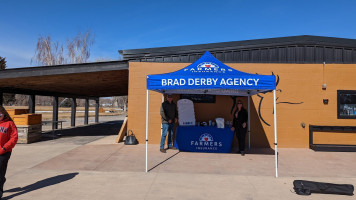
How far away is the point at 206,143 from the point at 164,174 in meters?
2.52

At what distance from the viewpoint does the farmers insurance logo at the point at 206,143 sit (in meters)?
6.91

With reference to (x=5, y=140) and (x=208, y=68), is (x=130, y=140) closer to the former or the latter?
(x=208, y=68)

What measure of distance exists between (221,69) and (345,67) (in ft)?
18.1

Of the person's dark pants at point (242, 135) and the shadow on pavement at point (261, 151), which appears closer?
the person's dark pants at point (242, 135)

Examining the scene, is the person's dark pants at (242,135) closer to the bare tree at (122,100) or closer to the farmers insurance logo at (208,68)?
the farmers insurance logo at (208,68)

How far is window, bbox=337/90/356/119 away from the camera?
7.92m

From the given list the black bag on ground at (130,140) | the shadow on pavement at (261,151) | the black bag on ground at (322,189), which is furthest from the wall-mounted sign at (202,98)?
the black bag on ground at (322,189)

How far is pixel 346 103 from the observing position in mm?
7969

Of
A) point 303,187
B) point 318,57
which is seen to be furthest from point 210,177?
point 318,57

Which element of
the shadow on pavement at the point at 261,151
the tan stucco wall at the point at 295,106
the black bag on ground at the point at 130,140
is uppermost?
the tan stucco wall at the point at 295,106

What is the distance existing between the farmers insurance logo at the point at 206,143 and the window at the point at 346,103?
191 inches

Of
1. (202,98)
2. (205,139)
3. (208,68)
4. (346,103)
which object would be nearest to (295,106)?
(346,103)

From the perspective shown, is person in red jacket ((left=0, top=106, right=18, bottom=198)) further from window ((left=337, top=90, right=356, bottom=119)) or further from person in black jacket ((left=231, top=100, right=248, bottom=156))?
window ((left=337, top=90, right=356, bottom=119))

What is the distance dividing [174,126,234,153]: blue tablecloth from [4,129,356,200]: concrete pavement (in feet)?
1.21
